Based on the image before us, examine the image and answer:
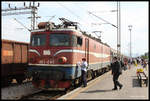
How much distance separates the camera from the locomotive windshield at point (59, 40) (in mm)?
11898

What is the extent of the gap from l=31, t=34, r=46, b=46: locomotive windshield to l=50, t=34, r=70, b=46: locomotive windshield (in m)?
0.45

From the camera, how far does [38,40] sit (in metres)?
12.4

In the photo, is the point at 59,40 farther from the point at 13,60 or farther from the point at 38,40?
the point at 13,60

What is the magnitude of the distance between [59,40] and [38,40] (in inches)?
46.5

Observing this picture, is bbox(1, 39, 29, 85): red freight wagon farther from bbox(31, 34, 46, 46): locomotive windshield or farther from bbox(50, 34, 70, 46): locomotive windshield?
bbox(50, 34, 70, 46): locomotive windshield

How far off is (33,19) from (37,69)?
50.1 feet

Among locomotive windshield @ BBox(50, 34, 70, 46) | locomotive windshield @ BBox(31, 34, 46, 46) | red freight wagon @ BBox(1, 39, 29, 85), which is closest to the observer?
locomotive windshield @ BBox(50, 34, 70, 46)

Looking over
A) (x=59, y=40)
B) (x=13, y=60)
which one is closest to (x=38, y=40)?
(x=59, y=40)

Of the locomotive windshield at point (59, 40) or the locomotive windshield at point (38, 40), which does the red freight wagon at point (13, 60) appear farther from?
the locomotive windshield at point (59, 40)

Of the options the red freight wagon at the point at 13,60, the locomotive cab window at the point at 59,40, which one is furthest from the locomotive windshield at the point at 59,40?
the red freight wagon at the point at 13,60

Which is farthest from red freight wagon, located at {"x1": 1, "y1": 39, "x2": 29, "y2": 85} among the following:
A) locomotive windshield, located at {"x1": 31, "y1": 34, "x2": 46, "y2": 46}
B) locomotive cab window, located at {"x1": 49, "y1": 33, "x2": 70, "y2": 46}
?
locomotive cab window, located at {"x1": 49, "y1": 33, "x2": 70, "y2": 46}

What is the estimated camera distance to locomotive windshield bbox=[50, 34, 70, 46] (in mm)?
11898

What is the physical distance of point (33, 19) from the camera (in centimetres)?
2630

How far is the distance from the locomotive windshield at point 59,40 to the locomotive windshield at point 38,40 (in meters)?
0.45
